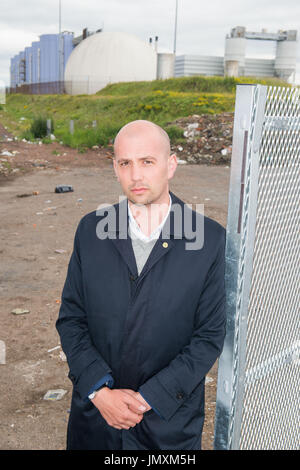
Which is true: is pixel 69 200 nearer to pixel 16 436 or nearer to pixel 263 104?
pixel 16 436

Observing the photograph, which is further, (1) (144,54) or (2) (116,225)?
(1) (144,54)

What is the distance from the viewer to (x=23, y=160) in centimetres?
1385

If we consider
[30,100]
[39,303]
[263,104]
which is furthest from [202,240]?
[30,100]

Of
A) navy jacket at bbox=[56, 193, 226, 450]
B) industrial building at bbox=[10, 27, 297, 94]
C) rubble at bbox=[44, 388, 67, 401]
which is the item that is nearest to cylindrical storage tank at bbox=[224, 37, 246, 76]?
industrial building at bbox=[10, 27, 297, 94]

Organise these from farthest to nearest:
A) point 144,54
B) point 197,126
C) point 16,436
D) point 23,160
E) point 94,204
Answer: point 144,54 < point 197,126 < point 23,160 < point 94,204 < point 16,436

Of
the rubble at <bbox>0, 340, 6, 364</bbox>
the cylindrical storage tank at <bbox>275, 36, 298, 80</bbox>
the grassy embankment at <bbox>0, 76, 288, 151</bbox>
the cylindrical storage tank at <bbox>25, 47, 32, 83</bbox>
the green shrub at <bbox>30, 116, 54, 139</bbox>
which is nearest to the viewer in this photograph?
the rubble at <bbox>0, 340, 6, 364</bbox>

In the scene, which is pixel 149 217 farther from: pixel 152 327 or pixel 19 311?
pixel 19 311

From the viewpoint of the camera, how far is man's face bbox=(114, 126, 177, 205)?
5.93 ft

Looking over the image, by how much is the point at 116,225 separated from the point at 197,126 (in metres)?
15.9

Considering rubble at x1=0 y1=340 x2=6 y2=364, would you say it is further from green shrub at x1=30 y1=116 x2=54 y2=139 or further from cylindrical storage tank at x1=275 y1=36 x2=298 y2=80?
cylindrical storage tank at x1=275 y1=36 x2=298 y2=80

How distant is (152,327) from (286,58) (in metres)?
44.9

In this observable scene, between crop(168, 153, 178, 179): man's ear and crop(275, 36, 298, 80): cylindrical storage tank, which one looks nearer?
crop(168, 153, 178, 179): man's ear

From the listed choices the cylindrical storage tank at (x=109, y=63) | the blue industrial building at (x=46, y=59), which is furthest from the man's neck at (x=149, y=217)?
the blue industrial building at (x=46, y=59)

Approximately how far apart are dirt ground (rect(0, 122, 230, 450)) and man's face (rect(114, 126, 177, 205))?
6.38ft
